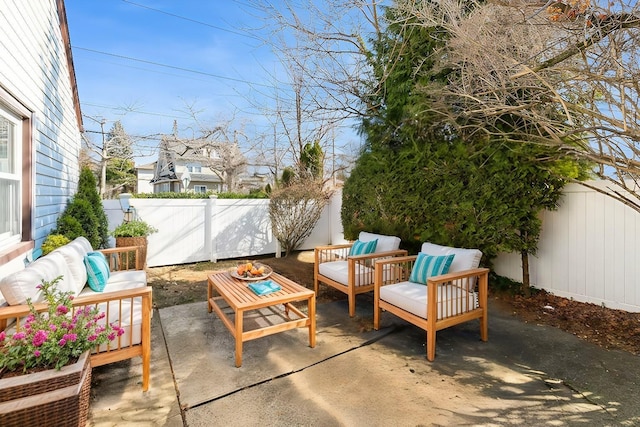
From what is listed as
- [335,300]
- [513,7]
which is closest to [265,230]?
[335,300]

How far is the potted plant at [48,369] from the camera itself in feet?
5.43

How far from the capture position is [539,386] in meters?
2.47

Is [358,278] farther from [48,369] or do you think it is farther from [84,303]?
[48,369]

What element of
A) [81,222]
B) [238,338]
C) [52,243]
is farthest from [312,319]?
[81,222]

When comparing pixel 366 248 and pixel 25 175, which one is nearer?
pixel 25 175

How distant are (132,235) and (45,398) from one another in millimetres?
4467

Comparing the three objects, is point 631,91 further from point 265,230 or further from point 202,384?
point 265,230

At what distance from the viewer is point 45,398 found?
1692 mm

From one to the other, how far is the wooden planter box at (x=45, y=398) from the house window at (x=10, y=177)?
2036mm

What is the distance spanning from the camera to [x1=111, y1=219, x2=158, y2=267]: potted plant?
5559mm

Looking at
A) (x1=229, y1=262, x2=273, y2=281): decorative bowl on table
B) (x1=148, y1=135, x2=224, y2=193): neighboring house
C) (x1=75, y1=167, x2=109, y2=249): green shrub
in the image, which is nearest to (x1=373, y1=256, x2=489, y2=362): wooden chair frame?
(x1=229, y1=262, x2=273, y2=281): decorative bowl on table

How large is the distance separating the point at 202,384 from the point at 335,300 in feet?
8.11

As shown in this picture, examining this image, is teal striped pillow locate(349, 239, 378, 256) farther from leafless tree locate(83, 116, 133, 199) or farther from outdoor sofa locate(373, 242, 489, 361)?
leafless tree locate(83, 116, 133, 199)

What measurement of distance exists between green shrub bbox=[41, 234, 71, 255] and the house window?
363mm
